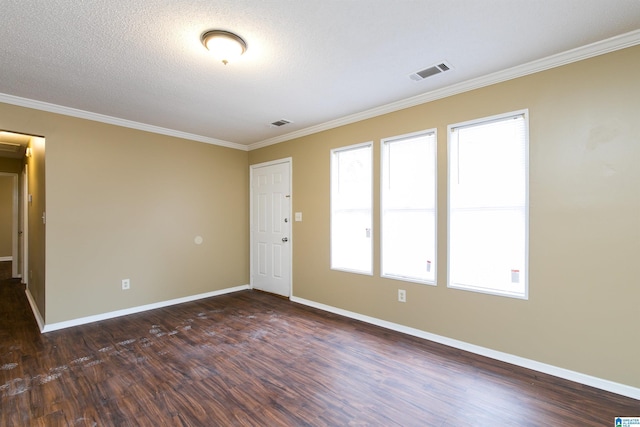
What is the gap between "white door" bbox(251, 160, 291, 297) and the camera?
466 centimetres

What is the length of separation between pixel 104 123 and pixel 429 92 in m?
3.98

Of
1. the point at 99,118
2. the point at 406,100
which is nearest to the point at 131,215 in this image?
the point at 99,118

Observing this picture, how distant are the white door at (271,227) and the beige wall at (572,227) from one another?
92.6 inches

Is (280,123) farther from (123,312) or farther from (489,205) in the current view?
(123,312)

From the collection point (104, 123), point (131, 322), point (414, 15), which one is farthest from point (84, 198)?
point (414, 15)

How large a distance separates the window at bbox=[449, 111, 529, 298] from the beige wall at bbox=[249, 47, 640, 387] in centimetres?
8

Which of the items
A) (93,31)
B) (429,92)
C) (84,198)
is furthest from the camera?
(84,198)

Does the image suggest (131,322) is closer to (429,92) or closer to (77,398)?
(77,398)

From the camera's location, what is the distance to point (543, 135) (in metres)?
2.44

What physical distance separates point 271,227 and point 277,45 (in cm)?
317

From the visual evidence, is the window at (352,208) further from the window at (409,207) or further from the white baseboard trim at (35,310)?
the white baseboard trim at (35,310)

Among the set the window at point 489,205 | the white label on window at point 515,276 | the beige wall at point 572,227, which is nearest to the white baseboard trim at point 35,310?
the beige wall at point 572,227

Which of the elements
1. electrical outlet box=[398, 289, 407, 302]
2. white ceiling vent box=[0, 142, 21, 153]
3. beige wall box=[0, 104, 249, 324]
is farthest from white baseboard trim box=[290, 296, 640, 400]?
white ceiling vent box=[0, 142, 21, 153]

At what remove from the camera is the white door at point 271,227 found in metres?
4.66
